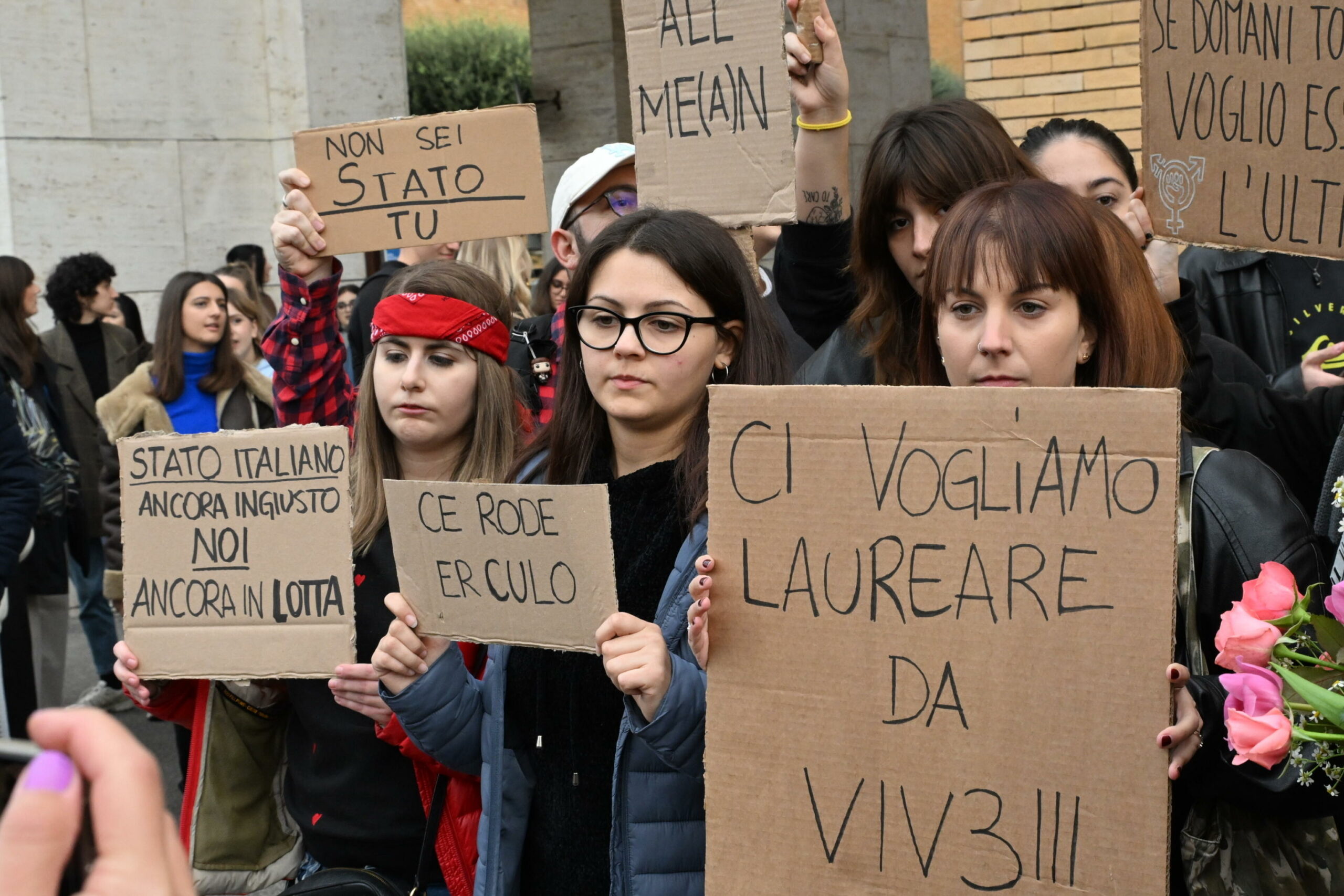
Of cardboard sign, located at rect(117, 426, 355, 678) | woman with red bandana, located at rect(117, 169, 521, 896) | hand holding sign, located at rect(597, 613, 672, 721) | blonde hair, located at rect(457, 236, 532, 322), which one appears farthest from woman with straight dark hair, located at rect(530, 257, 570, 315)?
hand holding sign, located at rect(597, 613, 672, 721)

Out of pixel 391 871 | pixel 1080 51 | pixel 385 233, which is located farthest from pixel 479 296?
pixel 1080 51

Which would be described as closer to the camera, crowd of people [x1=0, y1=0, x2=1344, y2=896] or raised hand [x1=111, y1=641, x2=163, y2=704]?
crowd of people [x1=0, y1=0, x2=1344, y2=896]

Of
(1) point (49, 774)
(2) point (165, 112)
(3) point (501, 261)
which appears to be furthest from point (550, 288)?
(1) point (49, 774)

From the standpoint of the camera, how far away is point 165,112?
8781mm

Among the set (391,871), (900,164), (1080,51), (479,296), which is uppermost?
(1080,51)

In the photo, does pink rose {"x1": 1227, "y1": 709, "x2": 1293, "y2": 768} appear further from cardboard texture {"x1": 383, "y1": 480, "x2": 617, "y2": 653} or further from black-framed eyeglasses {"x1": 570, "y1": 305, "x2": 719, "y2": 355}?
black-framed eyeglasses {"x1": 570, "y1": 305, "x2": 719, "y2": 355}

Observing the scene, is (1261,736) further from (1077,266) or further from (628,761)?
(628,761)

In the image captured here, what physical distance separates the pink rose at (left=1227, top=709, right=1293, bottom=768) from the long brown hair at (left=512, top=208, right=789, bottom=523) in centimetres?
96

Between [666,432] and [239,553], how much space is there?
91 cm

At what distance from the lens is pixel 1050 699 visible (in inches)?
67.7

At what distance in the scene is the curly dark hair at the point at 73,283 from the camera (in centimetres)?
743

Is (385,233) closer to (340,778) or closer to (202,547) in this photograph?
(202,547)

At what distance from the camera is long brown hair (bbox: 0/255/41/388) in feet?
19.7

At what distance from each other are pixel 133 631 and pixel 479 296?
1008 mm
